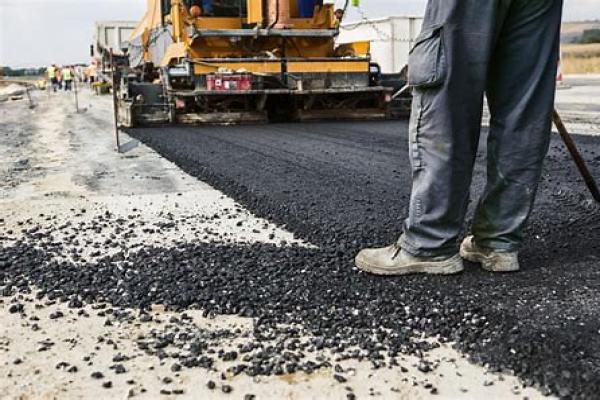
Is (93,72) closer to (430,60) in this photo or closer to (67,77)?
(67,77)

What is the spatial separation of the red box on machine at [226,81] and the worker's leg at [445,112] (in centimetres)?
783

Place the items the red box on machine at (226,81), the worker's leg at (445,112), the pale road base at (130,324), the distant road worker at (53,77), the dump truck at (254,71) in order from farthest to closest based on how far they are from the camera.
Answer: the distant road worker at (53,77), the dump truck at (254,71), the red box on machine at (226,81), the worker's leg at (445,112), the pale road base at (130,324)

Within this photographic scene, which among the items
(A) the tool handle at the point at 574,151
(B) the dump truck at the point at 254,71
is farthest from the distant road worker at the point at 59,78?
(A) the tool handle at the point at 574,151

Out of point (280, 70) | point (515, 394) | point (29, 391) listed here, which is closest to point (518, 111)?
point (515, 394)

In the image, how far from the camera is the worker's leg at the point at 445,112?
8.69 ft

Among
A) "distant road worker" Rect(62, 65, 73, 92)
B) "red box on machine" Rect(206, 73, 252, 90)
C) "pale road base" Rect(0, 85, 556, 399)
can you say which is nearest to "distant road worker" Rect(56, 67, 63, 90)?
"distant road worker" Rect(62, 65, 73, 92)

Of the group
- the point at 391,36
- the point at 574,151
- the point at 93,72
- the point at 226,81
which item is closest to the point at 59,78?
the point at 93,72

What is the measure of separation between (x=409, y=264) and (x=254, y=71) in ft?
27.6

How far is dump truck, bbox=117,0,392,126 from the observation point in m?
10.6

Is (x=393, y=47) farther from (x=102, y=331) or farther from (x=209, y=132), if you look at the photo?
(x=102, y=331)

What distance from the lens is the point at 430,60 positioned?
2.69 m

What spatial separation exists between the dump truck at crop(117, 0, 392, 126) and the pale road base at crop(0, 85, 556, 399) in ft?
8.66

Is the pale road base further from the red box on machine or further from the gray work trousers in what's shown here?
the red box on machine

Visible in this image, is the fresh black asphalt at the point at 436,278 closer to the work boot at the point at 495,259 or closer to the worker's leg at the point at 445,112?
the work boot at the point at 495,259
